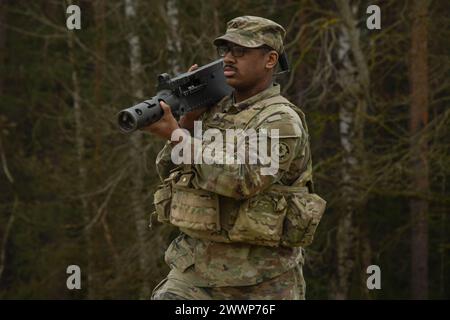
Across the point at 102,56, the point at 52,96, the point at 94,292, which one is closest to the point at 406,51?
the point at 102,56

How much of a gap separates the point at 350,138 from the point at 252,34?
7.32 m

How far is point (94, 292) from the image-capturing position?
14.0m

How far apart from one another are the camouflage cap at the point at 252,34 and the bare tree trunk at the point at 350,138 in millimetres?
6817

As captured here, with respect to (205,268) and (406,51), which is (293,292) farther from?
(406,51)

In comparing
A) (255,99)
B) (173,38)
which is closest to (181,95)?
(255,99)

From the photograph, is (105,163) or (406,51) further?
(105,163)

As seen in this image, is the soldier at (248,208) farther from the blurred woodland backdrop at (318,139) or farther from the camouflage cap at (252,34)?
the blurred woodland backdrop at (318,139)

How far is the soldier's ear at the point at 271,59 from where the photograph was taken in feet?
16.5

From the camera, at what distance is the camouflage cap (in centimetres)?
493

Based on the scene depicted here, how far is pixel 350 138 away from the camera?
39.7 ft

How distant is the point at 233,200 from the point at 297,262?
540 millimetres

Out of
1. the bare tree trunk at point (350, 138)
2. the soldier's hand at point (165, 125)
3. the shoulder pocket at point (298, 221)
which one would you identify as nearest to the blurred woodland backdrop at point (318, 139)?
the bare tree trunk at point (350, 138)

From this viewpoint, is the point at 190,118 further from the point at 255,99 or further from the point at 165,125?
the point at 165,125
